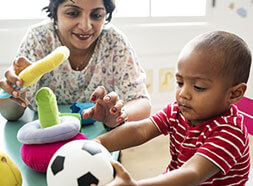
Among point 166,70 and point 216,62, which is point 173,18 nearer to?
point 166,70

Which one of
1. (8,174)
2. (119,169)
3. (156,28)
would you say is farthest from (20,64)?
(156,28)

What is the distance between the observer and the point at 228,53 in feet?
2.30

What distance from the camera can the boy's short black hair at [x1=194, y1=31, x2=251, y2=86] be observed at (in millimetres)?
700

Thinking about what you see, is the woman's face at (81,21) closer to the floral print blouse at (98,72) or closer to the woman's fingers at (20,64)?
the floral print blouse at (98,72)

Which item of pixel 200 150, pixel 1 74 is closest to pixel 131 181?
pixel 200 150

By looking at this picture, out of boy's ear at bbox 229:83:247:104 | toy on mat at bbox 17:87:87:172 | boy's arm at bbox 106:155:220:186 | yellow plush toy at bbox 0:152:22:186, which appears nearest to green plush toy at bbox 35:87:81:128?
toy on mat at bbox 17:87:87:172

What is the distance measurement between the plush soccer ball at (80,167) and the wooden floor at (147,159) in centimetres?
133

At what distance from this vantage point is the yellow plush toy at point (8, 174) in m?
0.62

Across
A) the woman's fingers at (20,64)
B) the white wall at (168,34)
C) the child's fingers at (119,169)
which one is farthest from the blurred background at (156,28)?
the child's fingers at (119,169)

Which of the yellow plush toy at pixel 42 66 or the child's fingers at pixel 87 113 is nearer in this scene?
the yellow plush toy at pixel 42 66

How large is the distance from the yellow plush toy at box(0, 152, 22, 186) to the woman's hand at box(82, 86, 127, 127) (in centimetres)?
28

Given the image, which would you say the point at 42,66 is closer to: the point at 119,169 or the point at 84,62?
the point at 119,169

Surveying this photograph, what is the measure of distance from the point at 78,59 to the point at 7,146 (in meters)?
0.57

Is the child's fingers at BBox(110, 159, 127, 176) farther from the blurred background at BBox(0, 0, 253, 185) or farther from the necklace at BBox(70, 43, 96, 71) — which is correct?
the blurred background at BBox(0, 0, 253, 185)
